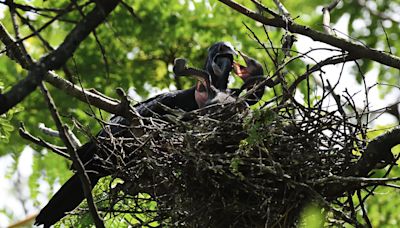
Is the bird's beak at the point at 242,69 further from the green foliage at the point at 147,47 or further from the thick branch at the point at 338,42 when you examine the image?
the green foliage at the point at 147,47

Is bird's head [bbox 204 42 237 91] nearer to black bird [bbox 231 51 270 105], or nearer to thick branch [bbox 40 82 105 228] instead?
black bird [bbox 231 51 270 105]

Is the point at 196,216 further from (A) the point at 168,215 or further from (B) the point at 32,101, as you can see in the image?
(B) the point at 32,101

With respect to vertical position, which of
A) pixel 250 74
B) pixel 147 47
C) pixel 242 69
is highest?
pixel 147 47

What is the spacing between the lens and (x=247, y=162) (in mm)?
4938

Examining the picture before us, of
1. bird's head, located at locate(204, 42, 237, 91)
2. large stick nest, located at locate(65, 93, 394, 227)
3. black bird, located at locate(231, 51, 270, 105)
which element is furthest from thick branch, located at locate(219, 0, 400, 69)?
bird's head, located at locate(204, 42, 237, 91)

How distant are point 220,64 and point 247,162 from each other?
5.25 feet

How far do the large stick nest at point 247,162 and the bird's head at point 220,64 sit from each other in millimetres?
1150

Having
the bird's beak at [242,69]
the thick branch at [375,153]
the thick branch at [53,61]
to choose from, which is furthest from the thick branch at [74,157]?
the bird's beak at [242,69]

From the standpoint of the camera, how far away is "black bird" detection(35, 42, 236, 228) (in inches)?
227

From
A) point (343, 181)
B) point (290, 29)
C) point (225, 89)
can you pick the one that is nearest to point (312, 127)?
point (343, 181)

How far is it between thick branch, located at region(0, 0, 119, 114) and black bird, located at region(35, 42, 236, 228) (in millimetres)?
1813

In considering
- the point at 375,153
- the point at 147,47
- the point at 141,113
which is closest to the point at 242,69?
the point at 141,113

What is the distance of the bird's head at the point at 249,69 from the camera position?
20.2 ft

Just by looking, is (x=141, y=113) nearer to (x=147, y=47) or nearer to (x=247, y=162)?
(x=247, y=162)
